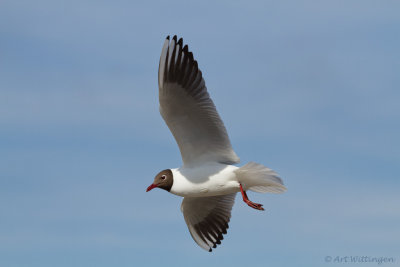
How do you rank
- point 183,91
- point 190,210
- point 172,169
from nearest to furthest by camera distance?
point 183,91 → point 172,169 → point 190,210

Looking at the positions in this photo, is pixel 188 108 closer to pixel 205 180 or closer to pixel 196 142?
pixel 196 142

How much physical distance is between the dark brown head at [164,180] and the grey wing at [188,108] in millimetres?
481

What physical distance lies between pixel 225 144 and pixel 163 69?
1479 millimetres

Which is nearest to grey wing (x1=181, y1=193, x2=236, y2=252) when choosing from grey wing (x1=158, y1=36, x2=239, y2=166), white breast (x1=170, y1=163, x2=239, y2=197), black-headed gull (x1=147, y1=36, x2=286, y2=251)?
black-headed gull (x1=147, y1=36, x2=286, y2=251)

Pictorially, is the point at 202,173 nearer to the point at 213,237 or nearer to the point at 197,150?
the point at 197,150

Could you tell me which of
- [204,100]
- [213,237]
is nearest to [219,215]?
[213,237]

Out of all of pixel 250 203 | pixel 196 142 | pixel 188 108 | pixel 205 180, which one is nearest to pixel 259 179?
pixel 250 203

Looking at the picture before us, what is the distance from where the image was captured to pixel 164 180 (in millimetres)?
10484

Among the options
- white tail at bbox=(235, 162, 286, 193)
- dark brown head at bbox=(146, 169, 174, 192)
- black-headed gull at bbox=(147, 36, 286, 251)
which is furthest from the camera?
dark brown head at bbox=(146, 169, 174, 192)

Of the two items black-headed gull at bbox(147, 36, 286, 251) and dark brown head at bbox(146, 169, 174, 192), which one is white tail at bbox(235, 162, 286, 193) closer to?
black-headed gull at bbox(147, 36, 286, 251)

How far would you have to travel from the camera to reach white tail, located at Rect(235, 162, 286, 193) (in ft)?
32.1

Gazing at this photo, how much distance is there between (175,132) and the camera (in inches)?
401

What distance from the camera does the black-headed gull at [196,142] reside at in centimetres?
989

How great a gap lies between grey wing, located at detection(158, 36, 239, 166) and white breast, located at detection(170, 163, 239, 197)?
0.67 feet
